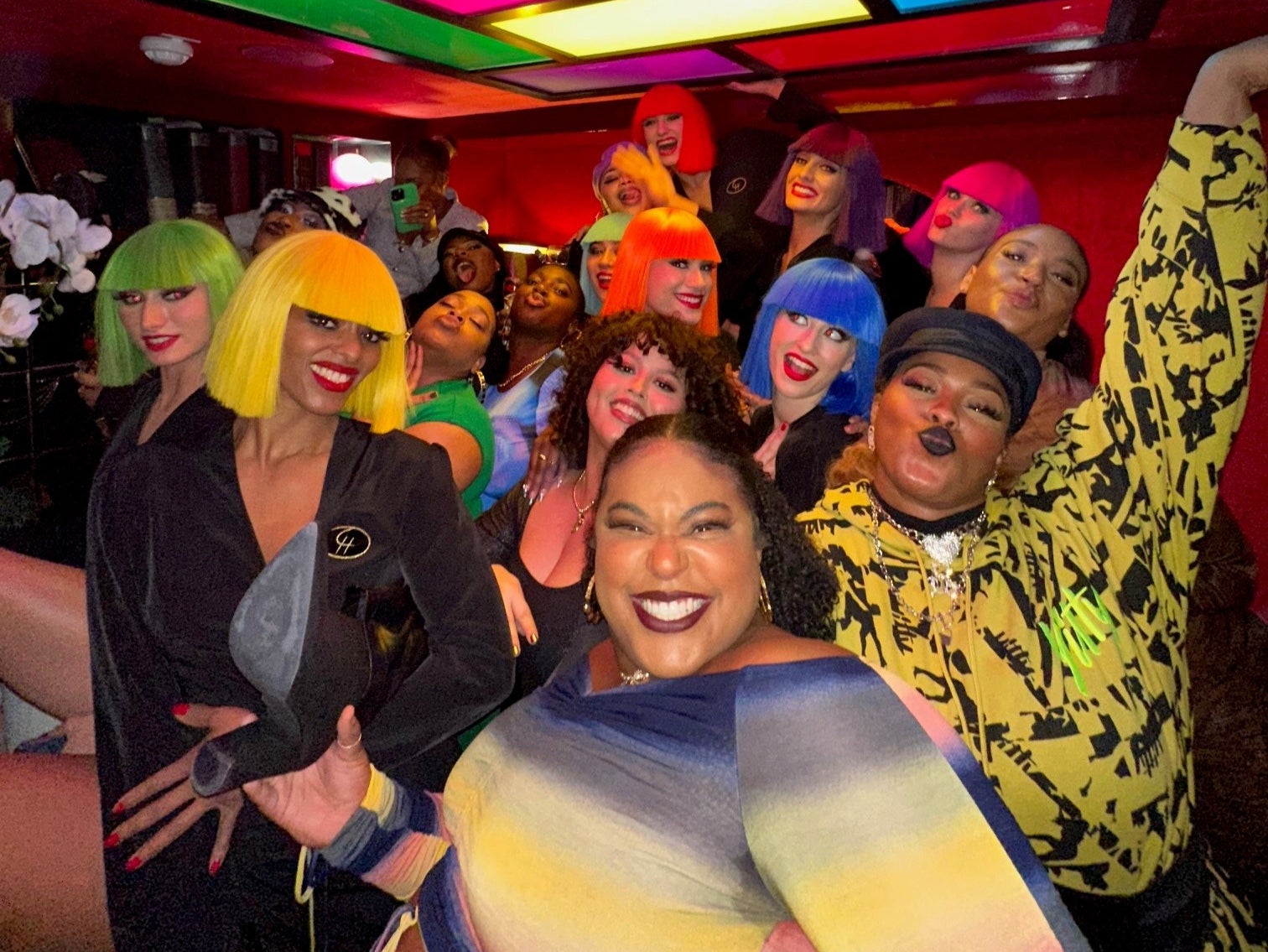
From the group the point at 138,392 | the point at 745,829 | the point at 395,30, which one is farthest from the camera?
the point at 395,30

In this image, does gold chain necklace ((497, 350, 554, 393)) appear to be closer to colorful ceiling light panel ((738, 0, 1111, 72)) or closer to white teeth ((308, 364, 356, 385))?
white teeth ((308, 364, 356, 385))

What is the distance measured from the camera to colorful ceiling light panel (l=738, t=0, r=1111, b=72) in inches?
119

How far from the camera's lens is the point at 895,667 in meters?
1.32

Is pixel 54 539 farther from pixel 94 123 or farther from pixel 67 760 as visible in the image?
pixel 94 123

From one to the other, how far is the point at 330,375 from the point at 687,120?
280 centimetres

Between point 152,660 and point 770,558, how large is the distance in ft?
3.70

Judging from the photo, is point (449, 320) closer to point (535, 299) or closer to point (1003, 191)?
point (535, 299)

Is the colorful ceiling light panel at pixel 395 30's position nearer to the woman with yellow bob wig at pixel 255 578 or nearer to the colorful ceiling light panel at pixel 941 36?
the colorful ceiling light panel at pixel 941 36

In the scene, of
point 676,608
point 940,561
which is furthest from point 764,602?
point 940,561

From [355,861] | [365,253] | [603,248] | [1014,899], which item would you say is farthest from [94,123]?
[1014,899]

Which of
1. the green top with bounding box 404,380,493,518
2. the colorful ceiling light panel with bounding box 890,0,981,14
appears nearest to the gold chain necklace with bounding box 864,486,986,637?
the green top with bounding box 404,380,493,518

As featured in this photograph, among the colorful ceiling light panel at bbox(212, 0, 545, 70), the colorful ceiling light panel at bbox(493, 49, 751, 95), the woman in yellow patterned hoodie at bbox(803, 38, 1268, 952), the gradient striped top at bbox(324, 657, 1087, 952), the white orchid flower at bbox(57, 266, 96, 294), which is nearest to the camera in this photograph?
the gradient striped top at bbox(324, 657, 1087, 952)

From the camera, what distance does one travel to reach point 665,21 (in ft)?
11.1

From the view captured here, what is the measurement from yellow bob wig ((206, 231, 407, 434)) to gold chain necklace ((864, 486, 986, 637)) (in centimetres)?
102
